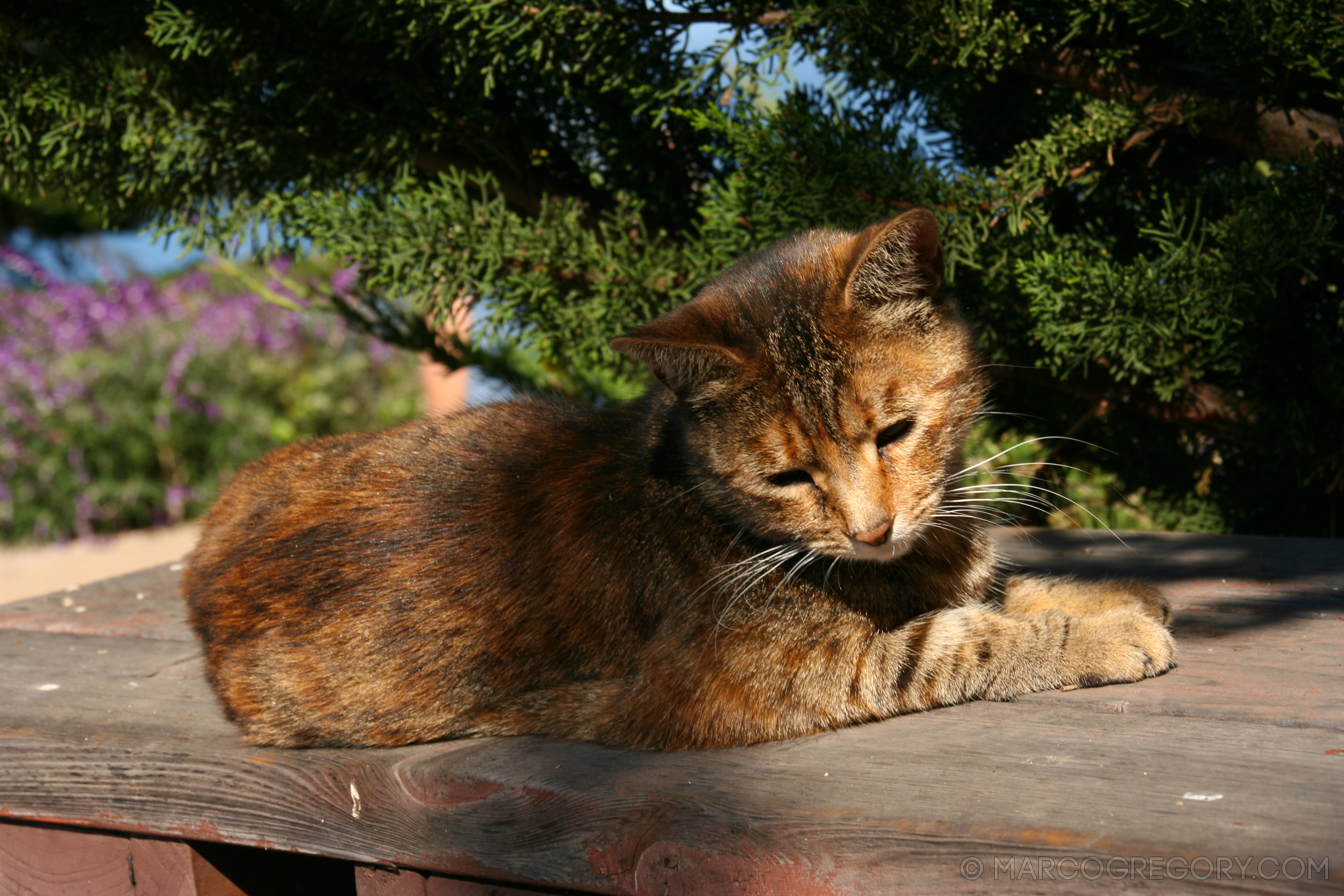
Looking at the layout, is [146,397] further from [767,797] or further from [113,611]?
[767,797]

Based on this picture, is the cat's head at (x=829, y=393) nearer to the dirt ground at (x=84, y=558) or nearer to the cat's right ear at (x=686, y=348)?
the cat's right ear at (x=686, y=348)

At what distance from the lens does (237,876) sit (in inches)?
79.9

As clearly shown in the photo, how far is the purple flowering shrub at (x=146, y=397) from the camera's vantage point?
7.24m

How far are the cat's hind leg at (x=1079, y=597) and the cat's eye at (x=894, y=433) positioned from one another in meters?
0.46

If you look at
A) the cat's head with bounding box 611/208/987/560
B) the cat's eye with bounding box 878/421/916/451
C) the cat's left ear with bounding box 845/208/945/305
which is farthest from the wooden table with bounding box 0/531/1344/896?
the cat's left ear with bounding box 845/208/945/305

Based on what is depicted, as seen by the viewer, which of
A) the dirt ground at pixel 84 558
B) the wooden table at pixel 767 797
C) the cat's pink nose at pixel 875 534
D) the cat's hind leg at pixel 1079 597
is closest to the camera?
the wooden table at pixel 767 797

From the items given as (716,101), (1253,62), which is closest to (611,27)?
(716,101)

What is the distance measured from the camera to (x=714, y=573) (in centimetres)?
192

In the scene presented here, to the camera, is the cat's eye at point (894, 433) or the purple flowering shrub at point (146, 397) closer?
the cat's eye at point (894, 433)

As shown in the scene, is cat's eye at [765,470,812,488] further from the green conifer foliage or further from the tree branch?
the tree branch

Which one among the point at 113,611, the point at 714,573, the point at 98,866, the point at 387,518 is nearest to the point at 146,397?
the point at 113,611

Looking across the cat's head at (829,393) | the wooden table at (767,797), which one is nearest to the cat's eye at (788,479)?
the cat's head at (829,393)

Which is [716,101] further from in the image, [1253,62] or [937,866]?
[937,866]

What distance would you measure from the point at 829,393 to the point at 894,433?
0.16 meters
